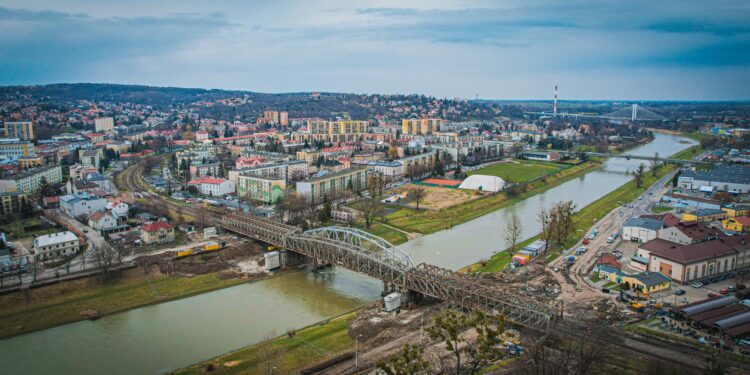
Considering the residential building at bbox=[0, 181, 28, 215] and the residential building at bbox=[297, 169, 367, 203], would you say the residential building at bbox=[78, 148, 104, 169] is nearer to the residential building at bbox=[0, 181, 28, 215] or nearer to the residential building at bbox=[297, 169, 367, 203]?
the residential building at bbox=[0, 181, 28, 215]

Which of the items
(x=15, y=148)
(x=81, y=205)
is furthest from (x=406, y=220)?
(x=15, y=148)

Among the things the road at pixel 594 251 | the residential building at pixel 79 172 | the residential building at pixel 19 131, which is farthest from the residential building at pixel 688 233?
the residential building at pixel 19 131

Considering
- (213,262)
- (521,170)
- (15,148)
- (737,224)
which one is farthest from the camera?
(521,170)

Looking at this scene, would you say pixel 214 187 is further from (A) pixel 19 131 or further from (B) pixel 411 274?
(A) pixel 19 131

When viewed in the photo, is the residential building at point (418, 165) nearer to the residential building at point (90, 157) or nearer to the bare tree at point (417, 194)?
the bare tree at point (417, 194)

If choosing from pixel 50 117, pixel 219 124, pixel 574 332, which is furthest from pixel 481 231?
pixel 50 117

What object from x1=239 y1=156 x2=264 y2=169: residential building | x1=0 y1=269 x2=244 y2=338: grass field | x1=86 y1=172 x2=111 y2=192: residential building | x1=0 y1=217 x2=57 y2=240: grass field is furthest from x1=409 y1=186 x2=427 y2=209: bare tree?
x1=86 y1=172 x2=111 y2=192: residential building

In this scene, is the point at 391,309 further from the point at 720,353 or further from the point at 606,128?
the point at 606,128
